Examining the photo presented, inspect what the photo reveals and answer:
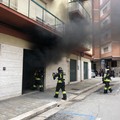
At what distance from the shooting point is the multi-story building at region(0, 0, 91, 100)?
26.4 feet

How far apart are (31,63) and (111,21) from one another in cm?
866

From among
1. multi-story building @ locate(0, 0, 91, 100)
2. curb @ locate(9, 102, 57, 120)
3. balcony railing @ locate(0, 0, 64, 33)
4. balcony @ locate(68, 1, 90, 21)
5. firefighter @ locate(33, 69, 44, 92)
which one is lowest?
curb @ locate(9, 102, 57, 120)

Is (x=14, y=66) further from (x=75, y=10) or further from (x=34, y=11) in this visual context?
(x=75, y=10)

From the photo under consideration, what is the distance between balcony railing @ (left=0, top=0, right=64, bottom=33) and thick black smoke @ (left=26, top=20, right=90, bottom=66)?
524 millimetres

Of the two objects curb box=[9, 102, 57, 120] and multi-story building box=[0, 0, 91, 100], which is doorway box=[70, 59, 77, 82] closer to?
multi-story building box=[0, 0, 91, 100]

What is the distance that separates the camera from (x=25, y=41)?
31.7 ft

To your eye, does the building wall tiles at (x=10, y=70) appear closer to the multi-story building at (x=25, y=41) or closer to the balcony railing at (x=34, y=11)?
the multi-story building at (x=25, y=41)

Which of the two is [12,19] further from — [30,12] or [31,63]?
[31,63]

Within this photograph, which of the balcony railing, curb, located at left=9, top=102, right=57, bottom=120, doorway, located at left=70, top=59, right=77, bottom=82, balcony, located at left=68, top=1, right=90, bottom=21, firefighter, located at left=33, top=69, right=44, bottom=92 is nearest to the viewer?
curb, located at left=9, top=102, right=57, bottom=120

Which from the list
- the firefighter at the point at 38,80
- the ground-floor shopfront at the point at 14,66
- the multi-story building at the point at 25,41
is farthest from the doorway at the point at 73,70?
the firefighter at the point at 38,80

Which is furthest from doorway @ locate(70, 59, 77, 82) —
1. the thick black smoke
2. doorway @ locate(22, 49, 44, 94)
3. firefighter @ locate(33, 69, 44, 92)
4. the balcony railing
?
firefighter @ locate(33, 69, 44, 92)

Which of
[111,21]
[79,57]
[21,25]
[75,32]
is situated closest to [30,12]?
[21,25]

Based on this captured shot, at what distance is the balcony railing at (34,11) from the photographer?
9054 millimetres

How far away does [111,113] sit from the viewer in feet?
20.1
